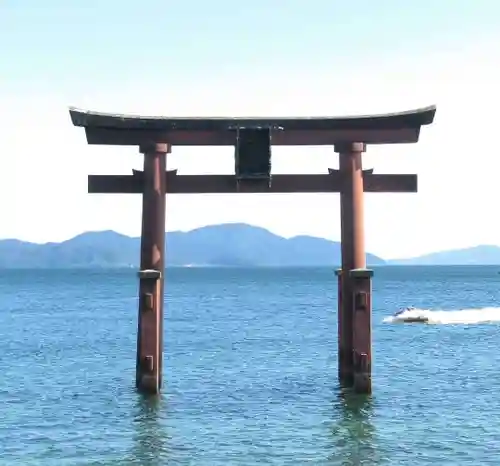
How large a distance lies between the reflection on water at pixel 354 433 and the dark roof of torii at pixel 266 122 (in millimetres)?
6240

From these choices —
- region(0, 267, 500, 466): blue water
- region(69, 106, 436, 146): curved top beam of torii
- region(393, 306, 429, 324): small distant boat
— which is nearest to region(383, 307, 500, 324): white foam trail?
region(393, 306, 429, 324): small distant boat

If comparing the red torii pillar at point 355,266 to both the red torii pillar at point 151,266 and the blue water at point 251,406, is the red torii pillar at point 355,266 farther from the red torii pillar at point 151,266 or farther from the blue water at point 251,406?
the red torii pillar at point 151,266

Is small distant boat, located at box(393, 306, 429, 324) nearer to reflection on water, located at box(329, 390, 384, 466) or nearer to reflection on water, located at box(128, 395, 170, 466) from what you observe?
reflection on water, located at box(329, 390, 384, 466)

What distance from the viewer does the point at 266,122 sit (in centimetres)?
1742

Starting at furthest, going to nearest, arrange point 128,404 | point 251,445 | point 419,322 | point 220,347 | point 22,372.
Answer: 1. point 419,322
2. point 220,347
3. point 22,372
4. point 128,404
5. point 251,445

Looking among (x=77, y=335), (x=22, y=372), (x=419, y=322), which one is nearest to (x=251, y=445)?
(x=22, y=372)

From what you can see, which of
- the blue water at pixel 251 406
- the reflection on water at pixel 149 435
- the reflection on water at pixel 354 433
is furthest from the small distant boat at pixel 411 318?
the reflection on water at pixel 149 435

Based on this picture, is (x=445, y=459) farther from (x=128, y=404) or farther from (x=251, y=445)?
(x=128, y=404)

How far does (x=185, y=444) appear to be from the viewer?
1591cm

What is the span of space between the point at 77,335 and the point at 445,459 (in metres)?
36.8

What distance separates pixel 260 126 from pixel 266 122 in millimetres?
199

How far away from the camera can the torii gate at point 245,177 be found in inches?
681

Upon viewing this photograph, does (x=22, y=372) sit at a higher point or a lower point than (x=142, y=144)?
lower

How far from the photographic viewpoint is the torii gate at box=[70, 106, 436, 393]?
17297 millimetres
